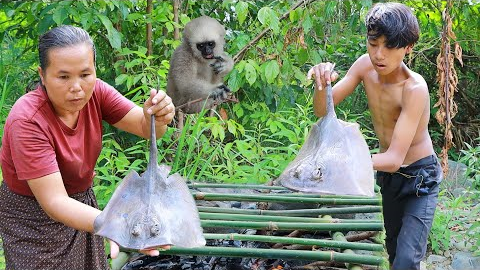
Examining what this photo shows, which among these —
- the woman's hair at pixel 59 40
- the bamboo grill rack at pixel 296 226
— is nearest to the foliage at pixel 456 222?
the bamboo grill rack at pixel 296 226

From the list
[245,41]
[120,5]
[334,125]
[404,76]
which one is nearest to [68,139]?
[334,125]

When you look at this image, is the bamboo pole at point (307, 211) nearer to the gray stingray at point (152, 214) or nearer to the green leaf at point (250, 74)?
the green leaf at point (250, 74)

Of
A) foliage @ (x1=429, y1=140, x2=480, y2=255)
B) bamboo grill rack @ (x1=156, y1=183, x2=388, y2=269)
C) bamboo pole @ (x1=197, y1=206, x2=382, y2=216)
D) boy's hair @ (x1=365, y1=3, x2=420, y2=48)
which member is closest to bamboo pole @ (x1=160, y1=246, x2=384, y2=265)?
bamboo grill rack @ (x1=156, y1=183, x2=388, y2=269)

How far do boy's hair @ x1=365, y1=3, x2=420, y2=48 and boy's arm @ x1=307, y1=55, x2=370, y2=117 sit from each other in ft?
1.12

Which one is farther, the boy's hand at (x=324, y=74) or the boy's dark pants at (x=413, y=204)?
the boy's dark pants at (x=413, y=204)

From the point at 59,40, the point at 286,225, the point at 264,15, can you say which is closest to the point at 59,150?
the point at 59,40

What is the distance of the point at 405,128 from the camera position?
8.59 ft

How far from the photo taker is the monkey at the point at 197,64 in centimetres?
509

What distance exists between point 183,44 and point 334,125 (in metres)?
3.43

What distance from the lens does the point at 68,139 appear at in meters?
2.25

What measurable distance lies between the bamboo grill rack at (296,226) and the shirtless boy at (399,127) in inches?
5.3

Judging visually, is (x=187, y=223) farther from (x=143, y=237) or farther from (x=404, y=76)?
(x=404, y=76)

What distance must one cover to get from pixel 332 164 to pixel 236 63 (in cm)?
319

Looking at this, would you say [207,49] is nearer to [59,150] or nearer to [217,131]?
[217,131]
